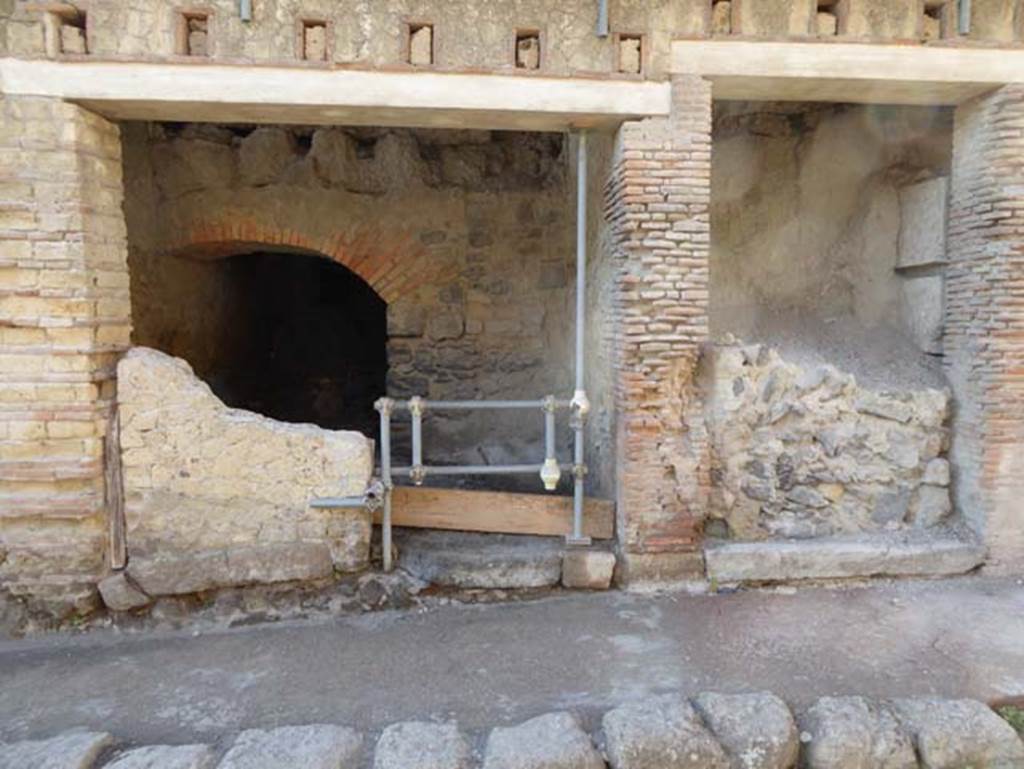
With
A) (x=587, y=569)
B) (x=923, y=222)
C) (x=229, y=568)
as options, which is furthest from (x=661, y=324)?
(x=229, y=568)

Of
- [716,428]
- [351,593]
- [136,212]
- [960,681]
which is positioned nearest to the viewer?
[960,681]

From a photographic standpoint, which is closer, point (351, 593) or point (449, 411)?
point (351, 593)

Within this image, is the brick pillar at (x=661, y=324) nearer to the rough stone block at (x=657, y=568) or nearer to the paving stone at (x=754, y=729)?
the rough stone block at (x=657, y=568)

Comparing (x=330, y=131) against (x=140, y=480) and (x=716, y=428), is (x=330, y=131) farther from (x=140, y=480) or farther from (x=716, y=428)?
(x=716, y=428)

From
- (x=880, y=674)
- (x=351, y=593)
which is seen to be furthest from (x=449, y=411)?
(x=880, y=674)

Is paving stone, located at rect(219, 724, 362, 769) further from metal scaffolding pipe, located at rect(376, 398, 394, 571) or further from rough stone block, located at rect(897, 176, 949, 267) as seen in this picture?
rough stone block, located at rect(897, 176, 949, 267)

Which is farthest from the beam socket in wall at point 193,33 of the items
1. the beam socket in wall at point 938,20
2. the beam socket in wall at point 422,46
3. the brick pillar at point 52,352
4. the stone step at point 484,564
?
the beam socket in wall at point 938,20

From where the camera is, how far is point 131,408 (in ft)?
13.4

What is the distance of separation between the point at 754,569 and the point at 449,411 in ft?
9.73

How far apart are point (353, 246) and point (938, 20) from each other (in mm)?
4486

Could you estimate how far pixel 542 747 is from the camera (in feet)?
9.30

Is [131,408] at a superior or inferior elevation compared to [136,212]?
inferior

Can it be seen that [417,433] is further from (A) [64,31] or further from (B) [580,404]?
(A) [64,31]

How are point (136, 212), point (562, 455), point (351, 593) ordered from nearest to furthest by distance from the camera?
point (351, 593) < point (136, 212) < point (562, 455)
